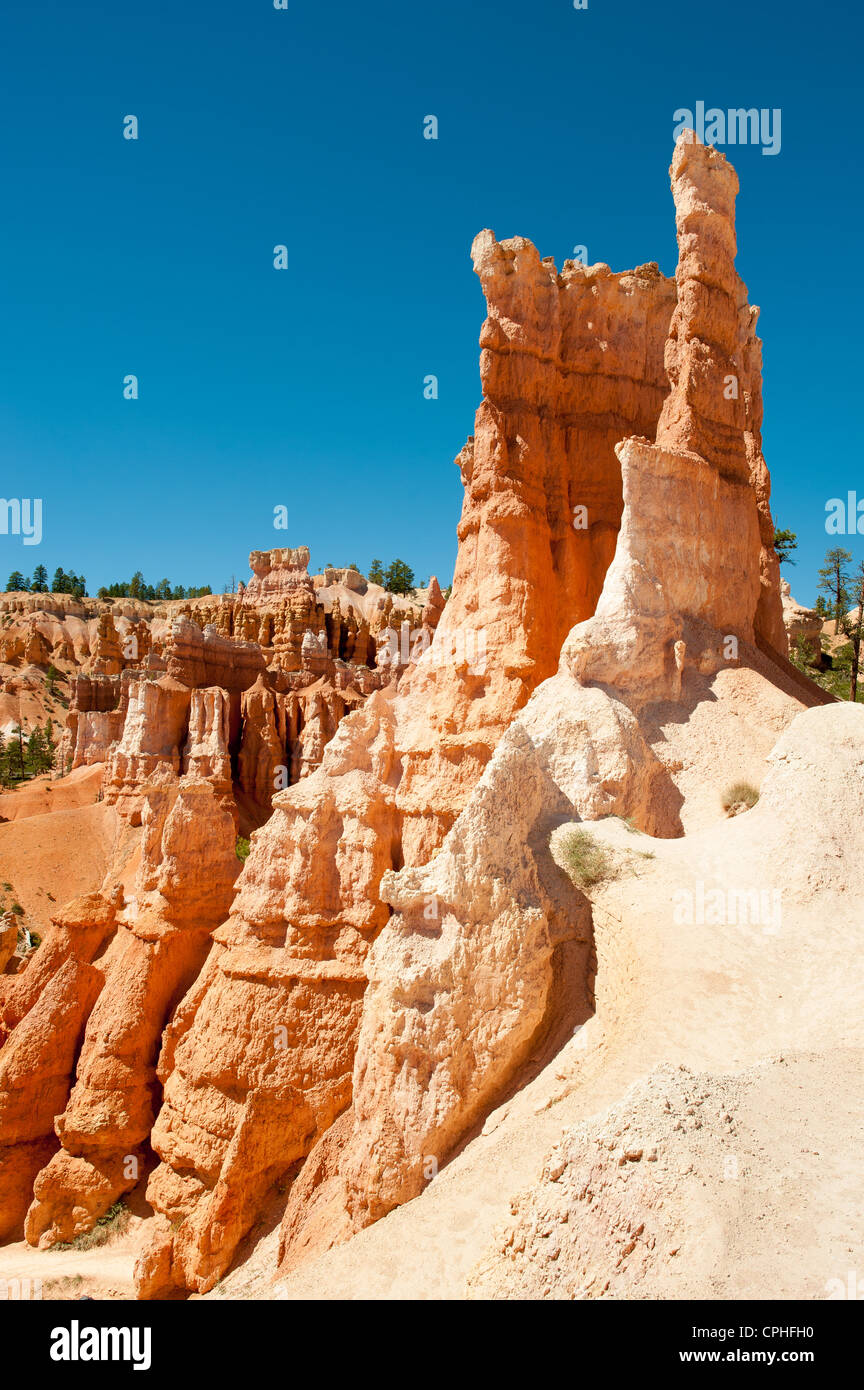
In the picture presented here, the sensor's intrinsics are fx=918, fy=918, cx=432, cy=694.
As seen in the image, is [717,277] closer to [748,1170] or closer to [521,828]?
[521,828]

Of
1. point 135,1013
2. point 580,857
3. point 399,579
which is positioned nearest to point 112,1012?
point 135,1013

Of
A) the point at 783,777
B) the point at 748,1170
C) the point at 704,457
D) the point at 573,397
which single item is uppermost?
the point at 573,397

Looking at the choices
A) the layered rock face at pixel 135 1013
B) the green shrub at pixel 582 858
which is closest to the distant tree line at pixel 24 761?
the layered rock face at pixel 135 1013

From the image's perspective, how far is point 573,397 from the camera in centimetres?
1900

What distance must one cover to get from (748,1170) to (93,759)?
136ft

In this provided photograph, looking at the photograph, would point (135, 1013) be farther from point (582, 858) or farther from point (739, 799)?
point (739, 799)

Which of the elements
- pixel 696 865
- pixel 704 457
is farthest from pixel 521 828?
pixel 704 457

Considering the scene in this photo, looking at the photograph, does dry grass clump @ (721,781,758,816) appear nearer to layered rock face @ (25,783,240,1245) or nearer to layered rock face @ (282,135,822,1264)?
layered rock face @ (282,135,822,1264)

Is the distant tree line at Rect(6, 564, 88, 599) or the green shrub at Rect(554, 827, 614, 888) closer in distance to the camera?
the green shrub at Rect(554, 827, 614, 888)

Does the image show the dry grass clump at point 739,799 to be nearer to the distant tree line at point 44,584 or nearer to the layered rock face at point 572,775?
the layered rock face at point 572,775

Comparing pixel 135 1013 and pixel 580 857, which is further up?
pixel 580 857

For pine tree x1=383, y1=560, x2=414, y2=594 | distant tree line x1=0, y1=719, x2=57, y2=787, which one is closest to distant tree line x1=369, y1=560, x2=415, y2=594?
pine tree x1=383, y1=560, x2=414, y2=594

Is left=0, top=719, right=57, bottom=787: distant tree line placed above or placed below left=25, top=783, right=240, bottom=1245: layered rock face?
above

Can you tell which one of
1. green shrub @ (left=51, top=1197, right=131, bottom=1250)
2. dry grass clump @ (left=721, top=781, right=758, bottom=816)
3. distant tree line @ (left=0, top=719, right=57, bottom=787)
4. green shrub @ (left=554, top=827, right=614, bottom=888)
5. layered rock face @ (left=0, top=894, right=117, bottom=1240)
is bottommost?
green shrub @ (left=51, top=1197, right=131, bottom=1250)
